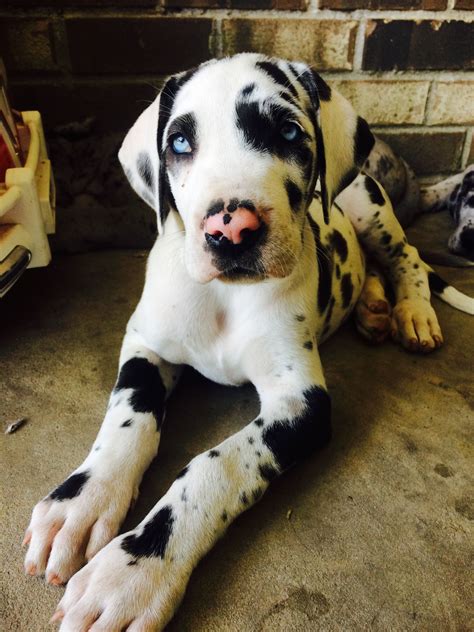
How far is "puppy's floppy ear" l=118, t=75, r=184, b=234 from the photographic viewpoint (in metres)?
1.63

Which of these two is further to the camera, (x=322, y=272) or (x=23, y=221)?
(x=23, y=221)

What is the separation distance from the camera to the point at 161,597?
1.20m

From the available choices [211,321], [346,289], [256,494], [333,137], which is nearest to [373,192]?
[346,289]

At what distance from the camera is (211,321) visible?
1.74 metres

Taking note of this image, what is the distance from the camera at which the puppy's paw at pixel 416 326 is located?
2.20 metres

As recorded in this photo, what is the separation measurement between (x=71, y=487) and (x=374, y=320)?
4.37 ft

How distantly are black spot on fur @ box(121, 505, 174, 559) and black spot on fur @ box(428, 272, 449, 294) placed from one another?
1.74 m

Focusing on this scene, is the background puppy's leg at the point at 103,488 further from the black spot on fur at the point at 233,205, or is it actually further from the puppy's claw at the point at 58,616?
the black spot on fur at the point at 233,205

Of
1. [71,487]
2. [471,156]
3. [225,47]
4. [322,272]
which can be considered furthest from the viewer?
[471,156]

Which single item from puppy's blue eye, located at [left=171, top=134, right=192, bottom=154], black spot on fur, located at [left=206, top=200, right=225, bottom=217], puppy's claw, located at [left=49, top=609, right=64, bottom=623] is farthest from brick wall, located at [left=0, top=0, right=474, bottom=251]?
puppy's claw, located at [left=49, top=609, right=64, bottom=623]

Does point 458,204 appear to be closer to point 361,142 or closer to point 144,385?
point 361,142

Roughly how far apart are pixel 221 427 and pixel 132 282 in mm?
1088

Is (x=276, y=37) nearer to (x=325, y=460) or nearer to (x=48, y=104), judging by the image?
(x=48, y=104)

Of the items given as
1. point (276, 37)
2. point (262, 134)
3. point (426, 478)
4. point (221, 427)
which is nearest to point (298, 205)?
point (262, 134)
